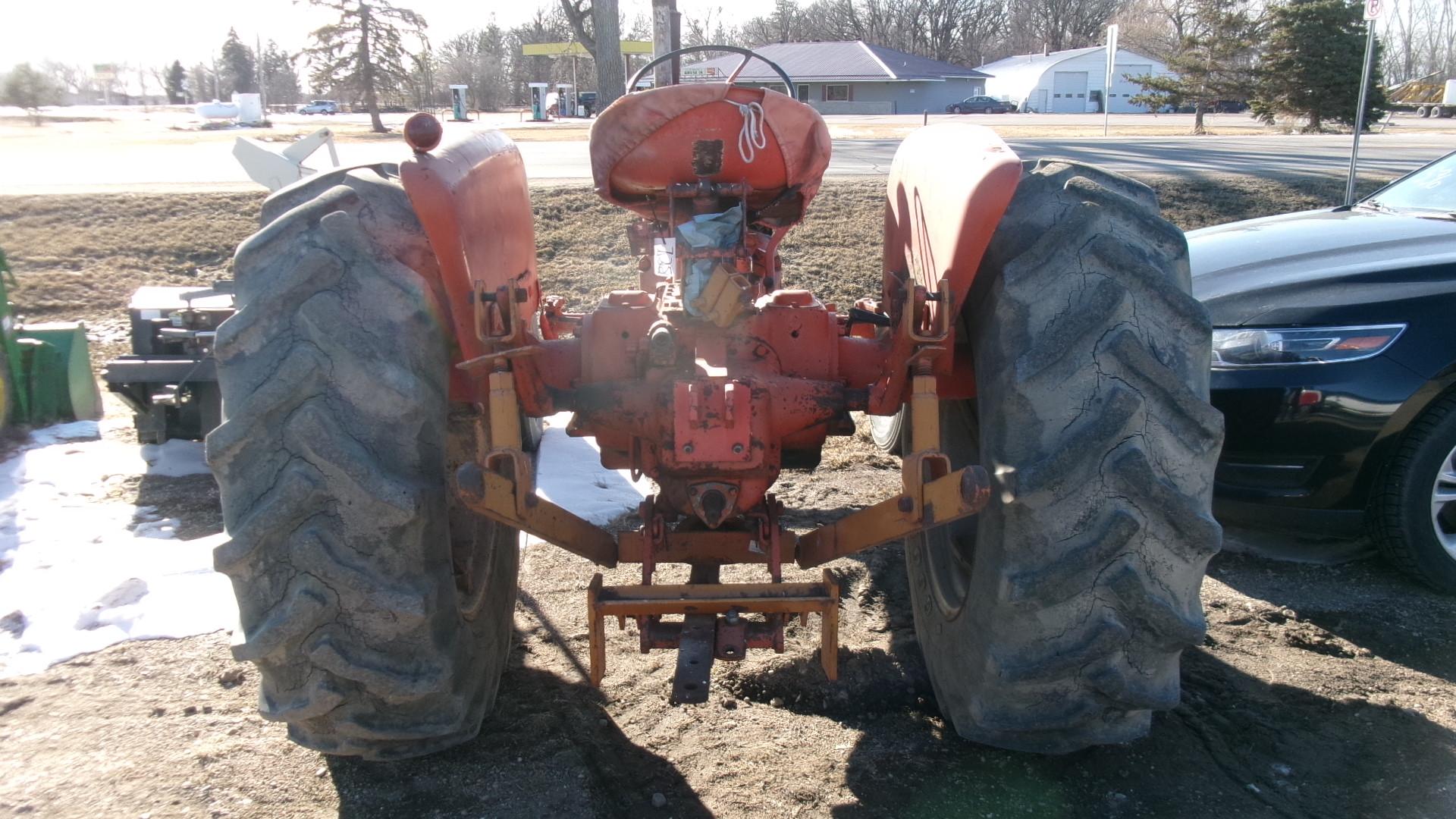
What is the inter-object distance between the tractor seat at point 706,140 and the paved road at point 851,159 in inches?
443

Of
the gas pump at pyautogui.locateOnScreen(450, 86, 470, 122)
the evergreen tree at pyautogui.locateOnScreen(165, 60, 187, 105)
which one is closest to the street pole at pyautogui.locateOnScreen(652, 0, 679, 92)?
the gas pump at pyautogui.locateOnScreen(450, 86, 470, 122)

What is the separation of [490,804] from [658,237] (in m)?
2.22

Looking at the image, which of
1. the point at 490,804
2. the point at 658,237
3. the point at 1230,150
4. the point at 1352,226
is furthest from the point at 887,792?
the point at 1230,150

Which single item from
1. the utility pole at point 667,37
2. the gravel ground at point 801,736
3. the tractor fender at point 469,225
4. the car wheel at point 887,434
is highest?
the utility pole at point 667,37

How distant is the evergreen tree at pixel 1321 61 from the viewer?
30.1 metres

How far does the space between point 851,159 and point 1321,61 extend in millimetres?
21616

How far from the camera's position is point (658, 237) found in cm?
411

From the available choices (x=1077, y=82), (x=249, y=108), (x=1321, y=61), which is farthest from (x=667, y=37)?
(x=1077, y=82)

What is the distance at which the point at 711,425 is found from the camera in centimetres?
274

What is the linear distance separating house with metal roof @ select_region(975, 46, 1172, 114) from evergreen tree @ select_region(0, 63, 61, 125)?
170ft

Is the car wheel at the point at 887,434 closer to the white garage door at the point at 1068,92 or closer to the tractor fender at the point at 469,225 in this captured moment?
the tractor fender at the point at 469,225

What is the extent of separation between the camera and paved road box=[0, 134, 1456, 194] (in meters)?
14.4

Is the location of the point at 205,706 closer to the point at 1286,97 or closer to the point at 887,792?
the point at 887,792

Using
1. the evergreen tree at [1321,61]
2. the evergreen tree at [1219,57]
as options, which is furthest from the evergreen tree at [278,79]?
the evergreen tree at [1321,61]
